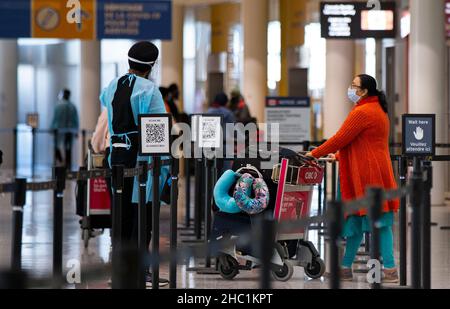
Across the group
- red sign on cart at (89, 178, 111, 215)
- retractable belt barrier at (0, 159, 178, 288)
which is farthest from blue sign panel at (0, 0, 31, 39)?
retractable belt barrier at (0, 159, 178, 288)

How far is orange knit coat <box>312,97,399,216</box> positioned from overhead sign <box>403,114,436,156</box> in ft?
1.99

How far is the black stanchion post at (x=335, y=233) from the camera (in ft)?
17.0

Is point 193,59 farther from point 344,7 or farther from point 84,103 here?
point 344,7

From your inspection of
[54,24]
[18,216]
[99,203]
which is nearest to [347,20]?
[54,24]

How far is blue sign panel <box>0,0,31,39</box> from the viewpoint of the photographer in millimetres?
21875

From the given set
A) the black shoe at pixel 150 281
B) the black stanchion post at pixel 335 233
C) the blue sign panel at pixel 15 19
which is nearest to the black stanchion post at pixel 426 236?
the black stanchion post at pixel 335 233

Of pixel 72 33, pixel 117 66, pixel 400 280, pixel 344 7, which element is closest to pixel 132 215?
pixel 400 280

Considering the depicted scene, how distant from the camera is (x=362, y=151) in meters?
9.01

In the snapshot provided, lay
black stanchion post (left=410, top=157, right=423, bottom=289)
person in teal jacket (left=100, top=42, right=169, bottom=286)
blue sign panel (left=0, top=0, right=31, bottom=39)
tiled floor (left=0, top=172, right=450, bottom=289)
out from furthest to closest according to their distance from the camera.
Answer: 1. blue sign panel (left=0, top=0, right=31, bottom=39)
2. tiled floor (left=0, top=172, right=450, bottom=289)
3. person in teal jacket (left=100, top=42, right=169, bottom=286)
4. black stanchion post (left=410, top=157, right=423, bottom=289)

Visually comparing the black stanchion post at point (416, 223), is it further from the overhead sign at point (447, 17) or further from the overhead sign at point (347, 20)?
the overhead sign at point (347, 20)

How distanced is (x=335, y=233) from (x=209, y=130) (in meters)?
5.38

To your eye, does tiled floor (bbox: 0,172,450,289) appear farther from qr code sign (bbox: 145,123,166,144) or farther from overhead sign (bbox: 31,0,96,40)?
overhead sign (bbox: 31,0,96,40)

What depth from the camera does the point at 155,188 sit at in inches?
324

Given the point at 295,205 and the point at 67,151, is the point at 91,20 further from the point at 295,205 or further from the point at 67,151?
the point at 295,205
